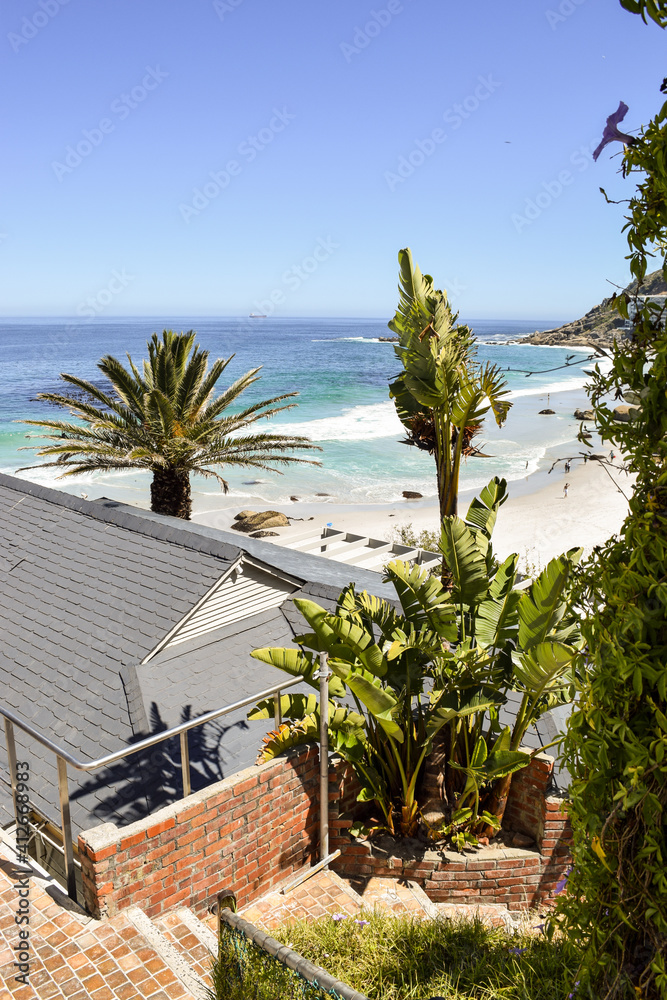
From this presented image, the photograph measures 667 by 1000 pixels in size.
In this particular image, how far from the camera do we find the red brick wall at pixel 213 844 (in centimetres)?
491

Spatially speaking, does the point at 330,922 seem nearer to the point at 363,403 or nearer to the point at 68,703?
the point at 68,703

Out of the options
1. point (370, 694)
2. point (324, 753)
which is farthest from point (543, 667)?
point (324, 753)

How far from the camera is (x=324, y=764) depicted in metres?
6.32

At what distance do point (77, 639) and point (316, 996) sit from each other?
6506 mm

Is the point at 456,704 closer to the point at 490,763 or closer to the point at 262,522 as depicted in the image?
the point at 490,763

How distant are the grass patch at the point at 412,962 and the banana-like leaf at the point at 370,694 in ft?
4.74

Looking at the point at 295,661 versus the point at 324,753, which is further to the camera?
the point at 295,661

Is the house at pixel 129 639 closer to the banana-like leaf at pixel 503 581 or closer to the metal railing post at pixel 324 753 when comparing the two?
the metal railing post at pixel 324 753

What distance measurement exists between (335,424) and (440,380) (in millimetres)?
54574

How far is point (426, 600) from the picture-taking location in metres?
6.67

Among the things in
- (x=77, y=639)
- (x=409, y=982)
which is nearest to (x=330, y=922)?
(x=409, y=982)

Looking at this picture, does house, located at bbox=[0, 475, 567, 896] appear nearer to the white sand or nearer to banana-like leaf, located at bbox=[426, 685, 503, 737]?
banana-like leaf, located at bbox=[426, 685, 503, 737]

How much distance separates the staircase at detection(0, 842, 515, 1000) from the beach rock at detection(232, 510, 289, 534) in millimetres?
25113

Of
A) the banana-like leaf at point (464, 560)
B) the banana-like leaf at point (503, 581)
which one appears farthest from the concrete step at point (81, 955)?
the banana-like leaf at point (503, 581)
